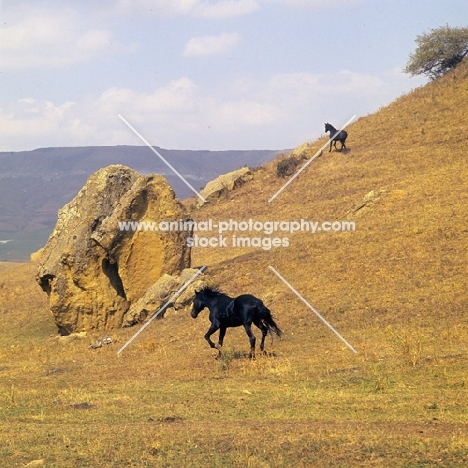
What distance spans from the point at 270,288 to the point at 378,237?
556 cm

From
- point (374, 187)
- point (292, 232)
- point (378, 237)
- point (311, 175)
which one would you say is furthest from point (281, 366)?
point (311, 175)

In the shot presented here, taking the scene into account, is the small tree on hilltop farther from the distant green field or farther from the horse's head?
the distant green field

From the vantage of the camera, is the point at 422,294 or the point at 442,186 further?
the point at 442,186

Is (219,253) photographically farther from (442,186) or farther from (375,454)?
(375,454)

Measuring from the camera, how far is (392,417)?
1152 centimetres

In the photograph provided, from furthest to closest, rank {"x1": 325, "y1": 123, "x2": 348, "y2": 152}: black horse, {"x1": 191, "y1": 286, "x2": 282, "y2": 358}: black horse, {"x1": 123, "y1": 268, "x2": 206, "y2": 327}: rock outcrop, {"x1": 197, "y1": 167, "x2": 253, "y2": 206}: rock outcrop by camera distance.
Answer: {"x1": 197, "y1": 167, "x2": 253, "y2": 206}: rock outcrop → {"x1": 325, "y1": 123, "x2": 348, "y2": 152}: black horse → {"x1": 123, "y1": 268, "x2": 206, "y2": 327}: rock outcrop → {"x1": 191, "y1": 286, "x2": 282, "y2": 358}: black horse

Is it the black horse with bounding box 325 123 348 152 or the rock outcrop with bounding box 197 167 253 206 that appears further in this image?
the rock outcrop with bounding box 197 167 253 206

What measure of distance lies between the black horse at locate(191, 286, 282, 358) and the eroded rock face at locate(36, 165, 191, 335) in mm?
7569

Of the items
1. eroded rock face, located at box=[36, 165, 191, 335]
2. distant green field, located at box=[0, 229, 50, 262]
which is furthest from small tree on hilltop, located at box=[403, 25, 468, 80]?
distant green field, located at box=[0, 229, 50, 262]

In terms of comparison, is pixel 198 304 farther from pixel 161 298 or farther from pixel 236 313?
pixel 161 298

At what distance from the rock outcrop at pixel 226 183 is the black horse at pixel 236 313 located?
102 ft

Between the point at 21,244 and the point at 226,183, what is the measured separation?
109437mm

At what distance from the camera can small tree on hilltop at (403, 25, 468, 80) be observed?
58.4 metres

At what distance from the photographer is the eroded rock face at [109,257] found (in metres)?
26.0
